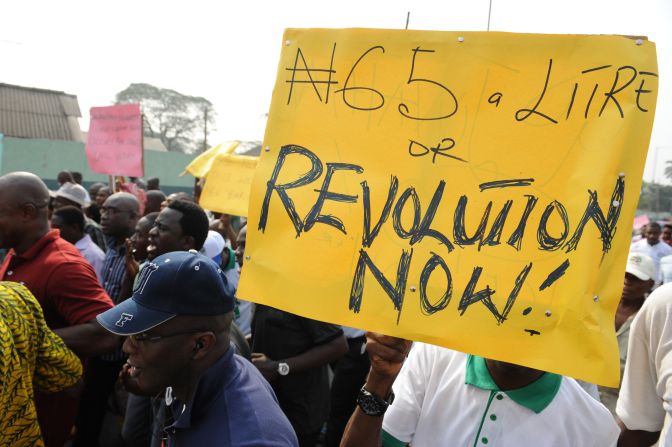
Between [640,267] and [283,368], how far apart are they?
2814 mm

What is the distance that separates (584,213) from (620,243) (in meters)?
0.11

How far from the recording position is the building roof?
78.8 ft

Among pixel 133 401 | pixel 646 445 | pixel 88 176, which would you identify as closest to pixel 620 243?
pixel 646 445

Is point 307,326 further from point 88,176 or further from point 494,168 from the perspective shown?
point 88,176

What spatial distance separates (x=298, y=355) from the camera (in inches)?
→ 122

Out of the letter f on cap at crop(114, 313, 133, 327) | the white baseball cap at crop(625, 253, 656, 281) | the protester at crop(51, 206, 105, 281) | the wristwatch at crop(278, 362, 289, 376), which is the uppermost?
the letter f on cap at crop(114, 313, 133, 327)

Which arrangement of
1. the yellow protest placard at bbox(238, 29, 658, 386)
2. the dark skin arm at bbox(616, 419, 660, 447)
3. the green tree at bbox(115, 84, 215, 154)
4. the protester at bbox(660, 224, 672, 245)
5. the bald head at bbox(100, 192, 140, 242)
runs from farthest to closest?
1. the green tree at bbox(115, 84, 215, 154)
2. the protester at bbox(660, 224, 672, 245)
3. the bald head at bbox(100, 192, 140, 242)
4. the dark skin arm at bbox(616, 419, 660, 447)
5. the yellow protest placard at bbox(238, 29, 658, 386)

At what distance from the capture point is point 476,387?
1752 millimetres

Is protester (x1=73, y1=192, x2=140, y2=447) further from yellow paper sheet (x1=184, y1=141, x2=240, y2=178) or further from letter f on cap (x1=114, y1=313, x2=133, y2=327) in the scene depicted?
yellow paper sheet (x1=184, y1=141, x2=240, y2=178)

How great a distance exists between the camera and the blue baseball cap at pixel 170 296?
5.86 ft

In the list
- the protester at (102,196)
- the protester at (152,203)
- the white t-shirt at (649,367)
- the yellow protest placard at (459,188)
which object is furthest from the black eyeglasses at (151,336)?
the protester at (102,196)

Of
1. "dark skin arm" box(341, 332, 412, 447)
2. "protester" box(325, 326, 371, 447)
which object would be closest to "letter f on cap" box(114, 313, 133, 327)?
"dark skin arm" box(341, 332, 412, 447)

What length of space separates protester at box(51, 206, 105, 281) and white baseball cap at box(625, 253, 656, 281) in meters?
4.20

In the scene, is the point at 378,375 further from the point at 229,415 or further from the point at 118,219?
the point at 118,219
